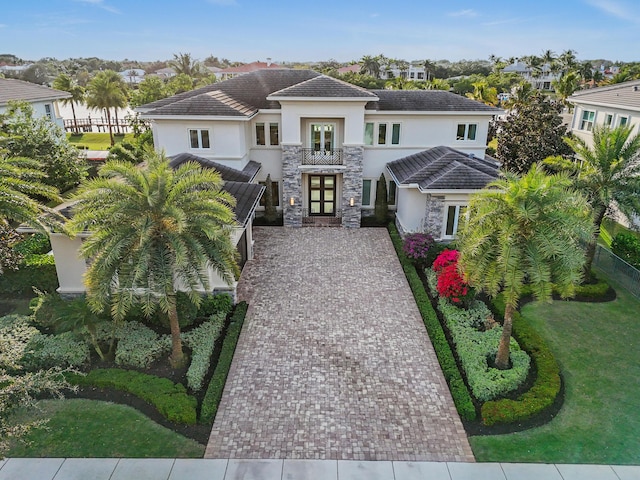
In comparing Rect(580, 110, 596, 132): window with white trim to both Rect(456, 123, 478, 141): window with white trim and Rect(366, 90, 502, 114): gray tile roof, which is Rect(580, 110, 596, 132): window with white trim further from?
Rect(456, 123, 478, 141): window with white trim

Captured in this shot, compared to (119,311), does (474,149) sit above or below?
above

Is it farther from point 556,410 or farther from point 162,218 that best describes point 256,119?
point 556,410

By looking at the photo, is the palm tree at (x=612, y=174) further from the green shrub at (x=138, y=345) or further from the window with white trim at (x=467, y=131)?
the green shrub at (x=138, y=345)

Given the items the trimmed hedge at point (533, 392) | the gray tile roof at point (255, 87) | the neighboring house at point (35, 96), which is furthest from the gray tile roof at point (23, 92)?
the trimmed hedge at point (533, 392)

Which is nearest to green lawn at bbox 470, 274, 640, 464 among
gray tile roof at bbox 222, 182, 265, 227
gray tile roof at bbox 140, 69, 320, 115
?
gray tile roof at bbox 222, 182, 265, 227

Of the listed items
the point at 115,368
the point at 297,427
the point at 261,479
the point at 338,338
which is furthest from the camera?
the point at 338,338

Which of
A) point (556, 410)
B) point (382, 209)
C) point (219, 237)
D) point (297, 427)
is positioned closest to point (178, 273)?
point (219, 237)

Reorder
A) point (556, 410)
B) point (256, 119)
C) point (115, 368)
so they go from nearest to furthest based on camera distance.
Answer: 1. point (556, 410)
2. point (115, 368)
3. point (256, 119)

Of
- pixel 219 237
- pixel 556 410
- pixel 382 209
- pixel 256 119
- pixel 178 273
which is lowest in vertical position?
pixel 556 410
